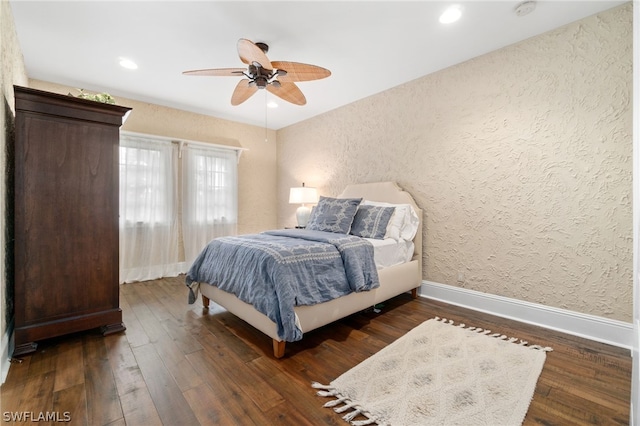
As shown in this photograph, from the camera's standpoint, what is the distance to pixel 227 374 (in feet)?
5.68

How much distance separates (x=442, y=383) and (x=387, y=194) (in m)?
2.26

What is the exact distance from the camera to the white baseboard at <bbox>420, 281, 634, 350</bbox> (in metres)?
2.11

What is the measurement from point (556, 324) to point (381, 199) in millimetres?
2061

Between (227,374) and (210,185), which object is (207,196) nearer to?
(210,185)

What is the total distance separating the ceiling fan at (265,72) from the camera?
6.95ft

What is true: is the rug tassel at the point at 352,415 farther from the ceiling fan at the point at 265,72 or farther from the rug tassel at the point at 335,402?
the ceiling fan at the point at 265,72

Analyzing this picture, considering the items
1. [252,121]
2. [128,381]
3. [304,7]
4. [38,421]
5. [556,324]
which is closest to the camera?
[38,421]

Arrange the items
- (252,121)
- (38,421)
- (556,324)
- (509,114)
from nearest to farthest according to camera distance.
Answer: (38,421)
(556,324)
(509,114)
(252,121)

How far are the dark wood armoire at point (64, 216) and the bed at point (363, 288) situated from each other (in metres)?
0.76

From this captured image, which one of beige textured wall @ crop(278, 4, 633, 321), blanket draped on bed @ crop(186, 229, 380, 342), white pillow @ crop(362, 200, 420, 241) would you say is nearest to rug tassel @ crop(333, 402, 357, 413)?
blanket draped on bed @ crop(186, 229, 380, 342)

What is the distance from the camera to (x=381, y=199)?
3584mm

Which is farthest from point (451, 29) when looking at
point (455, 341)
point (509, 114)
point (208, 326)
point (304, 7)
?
point (208, 326)

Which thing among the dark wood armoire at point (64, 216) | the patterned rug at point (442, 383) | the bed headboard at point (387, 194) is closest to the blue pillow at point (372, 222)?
the bed headboard at point (387, 194)

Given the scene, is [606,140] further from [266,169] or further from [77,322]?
[266,169]
